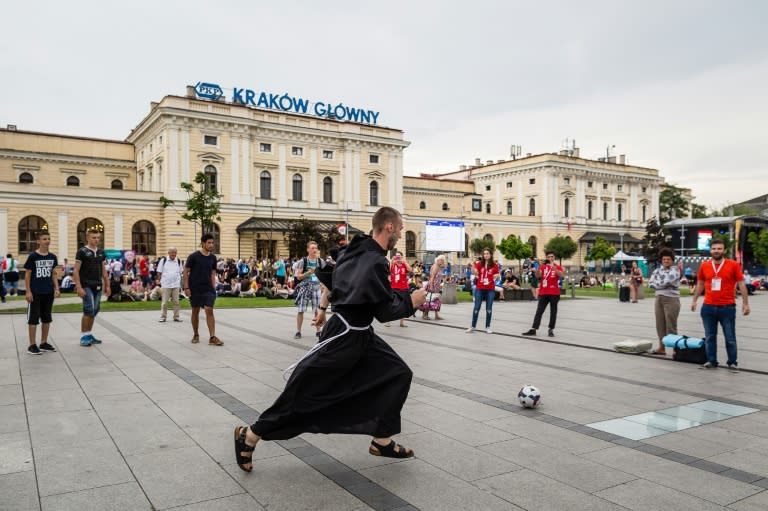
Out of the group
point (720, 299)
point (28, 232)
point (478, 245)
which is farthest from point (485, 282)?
point (478, 245)

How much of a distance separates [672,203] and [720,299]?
9584 cm

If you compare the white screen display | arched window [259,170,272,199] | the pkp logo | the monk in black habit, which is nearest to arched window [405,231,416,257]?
arched window [259,170,272,199]

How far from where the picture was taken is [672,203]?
310 feet

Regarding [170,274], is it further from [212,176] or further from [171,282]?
[212,176]

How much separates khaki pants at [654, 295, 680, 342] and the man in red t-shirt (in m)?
1.23

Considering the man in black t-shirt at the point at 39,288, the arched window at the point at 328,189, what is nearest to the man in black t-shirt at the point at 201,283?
the man in black t-shirt at the point at 39,288

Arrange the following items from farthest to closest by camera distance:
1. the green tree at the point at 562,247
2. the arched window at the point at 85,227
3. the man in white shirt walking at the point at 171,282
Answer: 1. the green tree at the point at 562,247
2. the arched window at the point at 85,227
3. the man in white shirt walking at the point at 171,282

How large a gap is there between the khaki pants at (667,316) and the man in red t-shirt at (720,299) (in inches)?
48.4

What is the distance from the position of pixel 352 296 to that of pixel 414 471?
1457 mm

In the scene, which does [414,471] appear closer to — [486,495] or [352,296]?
[486,495]

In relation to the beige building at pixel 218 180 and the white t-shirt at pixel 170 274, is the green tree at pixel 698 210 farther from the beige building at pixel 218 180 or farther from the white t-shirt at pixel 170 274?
the white t-shirt at pixel 170 274

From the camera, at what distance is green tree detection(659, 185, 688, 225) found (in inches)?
3716

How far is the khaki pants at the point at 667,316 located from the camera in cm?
1037

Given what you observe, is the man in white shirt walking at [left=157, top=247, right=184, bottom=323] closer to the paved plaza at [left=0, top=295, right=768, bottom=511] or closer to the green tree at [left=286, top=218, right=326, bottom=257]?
the paved plaza at [left=0, top=295, right=768, bottom=511]
